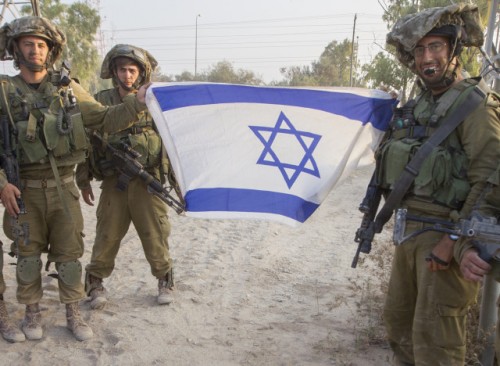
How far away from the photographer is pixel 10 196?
3.32 metres

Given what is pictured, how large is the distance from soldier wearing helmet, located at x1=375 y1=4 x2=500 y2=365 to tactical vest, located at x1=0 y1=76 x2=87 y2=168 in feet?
7.38

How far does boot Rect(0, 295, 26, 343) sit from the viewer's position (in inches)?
140

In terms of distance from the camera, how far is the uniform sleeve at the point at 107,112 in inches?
142

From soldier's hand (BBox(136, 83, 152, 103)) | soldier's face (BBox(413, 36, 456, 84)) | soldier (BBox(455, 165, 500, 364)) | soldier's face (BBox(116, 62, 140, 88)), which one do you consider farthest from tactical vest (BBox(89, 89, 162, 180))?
Result: soldier (BBox(455, 165, 500, 364))

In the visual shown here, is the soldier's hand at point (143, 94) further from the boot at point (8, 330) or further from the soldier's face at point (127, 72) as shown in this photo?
the boot at point (8, 330)

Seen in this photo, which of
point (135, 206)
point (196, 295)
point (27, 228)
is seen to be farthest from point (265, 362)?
point (27, 228)

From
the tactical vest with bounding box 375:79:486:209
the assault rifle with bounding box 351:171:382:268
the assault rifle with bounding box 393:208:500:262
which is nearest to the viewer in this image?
the assault rifle with bounding box 393:208:500:262

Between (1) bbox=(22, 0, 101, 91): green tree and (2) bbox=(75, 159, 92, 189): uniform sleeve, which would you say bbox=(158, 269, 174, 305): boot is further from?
(1) bbox=(22, 0, 101, 91): green tree

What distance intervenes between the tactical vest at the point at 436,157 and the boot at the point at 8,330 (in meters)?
2.91

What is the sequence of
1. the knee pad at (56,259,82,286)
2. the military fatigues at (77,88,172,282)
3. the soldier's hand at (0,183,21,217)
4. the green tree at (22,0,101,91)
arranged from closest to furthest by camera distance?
the soldier's hand at (0,183,21,217)
the knee pad at (56,259,82,286)
the military fatigues at (77,88,172,282)
the green tree at (22,0,101,91)

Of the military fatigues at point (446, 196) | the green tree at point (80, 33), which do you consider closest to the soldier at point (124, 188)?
the military fatigues at point (446, 196)

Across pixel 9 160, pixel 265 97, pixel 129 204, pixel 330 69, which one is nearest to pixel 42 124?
pixel 9 160

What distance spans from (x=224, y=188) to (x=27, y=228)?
1501 mm

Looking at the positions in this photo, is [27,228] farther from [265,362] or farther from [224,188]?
[265,362]
